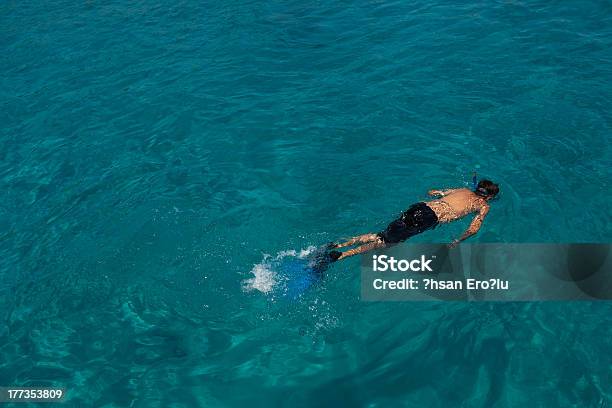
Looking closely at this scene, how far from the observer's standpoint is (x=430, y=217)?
38.4ft

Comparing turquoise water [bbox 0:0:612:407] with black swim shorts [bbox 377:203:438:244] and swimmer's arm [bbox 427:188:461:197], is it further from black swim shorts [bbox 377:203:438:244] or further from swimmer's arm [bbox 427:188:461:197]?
black swim shorts [bbox 377:203:438:244]

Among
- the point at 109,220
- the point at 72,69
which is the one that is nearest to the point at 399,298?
the point at 109,220

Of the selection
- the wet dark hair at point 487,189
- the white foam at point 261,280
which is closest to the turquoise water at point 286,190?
the white foam at point 261,280

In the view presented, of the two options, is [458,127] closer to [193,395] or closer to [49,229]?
[193,395]

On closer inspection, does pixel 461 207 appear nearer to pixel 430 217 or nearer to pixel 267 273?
pixel 430 217

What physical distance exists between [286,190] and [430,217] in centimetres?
443

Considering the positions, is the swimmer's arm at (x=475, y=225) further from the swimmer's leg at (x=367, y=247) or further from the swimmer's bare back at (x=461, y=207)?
the swimmer's leg at (x=367, y=247)

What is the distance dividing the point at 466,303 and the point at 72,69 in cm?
1939

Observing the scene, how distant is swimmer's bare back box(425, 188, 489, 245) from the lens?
11.9 meters

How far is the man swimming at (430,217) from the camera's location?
11656mm

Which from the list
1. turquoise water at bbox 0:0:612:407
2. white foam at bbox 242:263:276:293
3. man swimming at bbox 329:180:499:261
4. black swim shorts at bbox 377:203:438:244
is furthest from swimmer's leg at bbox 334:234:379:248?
white foam at bbox 242:263:276:293

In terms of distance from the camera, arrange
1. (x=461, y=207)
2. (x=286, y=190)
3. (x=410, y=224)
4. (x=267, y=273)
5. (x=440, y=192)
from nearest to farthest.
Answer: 1. (x=410, y=224)
2. (x=267, y=273)
3. (x=461, y=207)
4. (x=440, y=192)
5. (x=286, y=190)

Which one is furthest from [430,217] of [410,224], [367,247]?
[367,247]

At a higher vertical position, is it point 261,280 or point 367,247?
point 367,247
